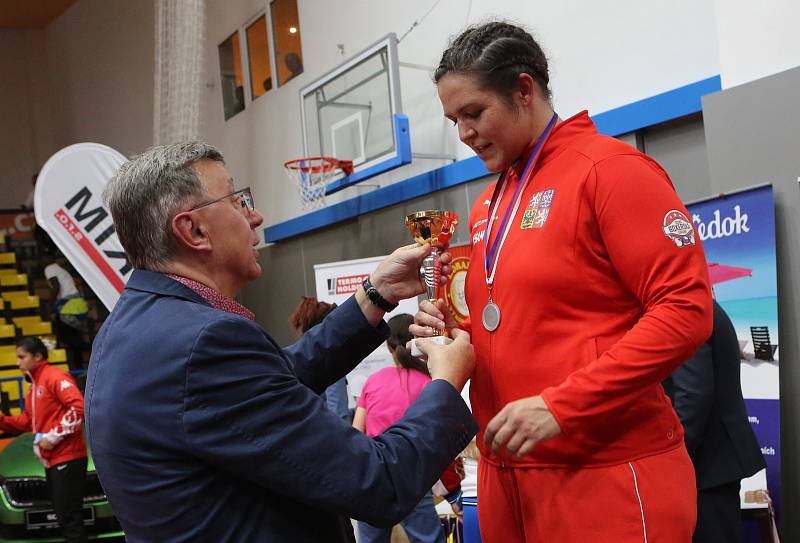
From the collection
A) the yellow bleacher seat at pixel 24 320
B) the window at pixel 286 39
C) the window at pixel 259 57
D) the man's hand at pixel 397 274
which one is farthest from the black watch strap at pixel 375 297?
the yellow bleacher seat at pixel 24 320

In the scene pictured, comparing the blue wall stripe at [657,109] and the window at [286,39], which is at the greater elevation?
A: the window at [286,39]

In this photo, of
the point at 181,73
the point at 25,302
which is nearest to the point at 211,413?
the point at 181,73

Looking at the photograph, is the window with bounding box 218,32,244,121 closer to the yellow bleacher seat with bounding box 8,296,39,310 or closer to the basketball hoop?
the basketball hoop

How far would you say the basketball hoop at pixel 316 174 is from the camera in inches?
328

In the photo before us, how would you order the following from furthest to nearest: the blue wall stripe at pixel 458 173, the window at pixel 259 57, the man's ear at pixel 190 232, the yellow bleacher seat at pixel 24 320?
the yellow bleacher seat at pixel 24 320 < the window at pixel 259 57 < the blue wall stripe at pixel 458 173 < the man's ear at pixel 190 232

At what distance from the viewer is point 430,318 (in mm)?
1808

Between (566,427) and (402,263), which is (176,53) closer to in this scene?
(402,263)

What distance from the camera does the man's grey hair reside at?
64.6 inches

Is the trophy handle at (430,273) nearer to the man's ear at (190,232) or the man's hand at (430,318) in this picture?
the man's hand at (430,318)

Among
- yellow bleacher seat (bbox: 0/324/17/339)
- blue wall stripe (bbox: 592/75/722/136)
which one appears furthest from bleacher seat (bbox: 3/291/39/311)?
blue wall stripe (bbox: 592/75/722/136)

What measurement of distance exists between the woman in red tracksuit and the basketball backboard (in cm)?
572

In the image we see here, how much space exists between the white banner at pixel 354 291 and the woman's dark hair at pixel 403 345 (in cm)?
208

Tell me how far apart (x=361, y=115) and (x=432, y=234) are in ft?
20.6

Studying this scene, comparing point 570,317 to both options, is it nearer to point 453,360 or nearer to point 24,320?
point 453,360
